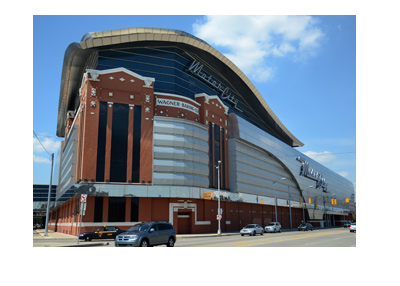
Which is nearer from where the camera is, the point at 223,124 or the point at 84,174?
the point at 84,174

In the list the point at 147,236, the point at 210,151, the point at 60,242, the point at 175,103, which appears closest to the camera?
the point at 147,236

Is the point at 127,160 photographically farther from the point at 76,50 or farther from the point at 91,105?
the point at 76,50

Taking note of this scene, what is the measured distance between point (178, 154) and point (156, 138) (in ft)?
12.8

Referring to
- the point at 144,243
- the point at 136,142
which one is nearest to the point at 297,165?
the point at 136,142

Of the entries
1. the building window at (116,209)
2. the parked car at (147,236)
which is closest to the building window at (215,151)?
the building window at (116,209)

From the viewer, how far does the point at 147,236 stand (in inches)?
904

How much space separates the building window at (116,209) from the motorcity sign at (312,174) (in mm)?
63360

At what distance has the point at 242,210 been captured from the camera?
216 ft

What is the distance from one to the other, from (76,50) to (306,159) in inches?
2961

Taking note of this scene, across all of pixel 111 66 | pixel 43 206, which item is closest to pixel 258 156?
pixel 111 66

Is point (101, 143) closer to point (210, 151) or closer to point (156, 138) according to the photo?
point (156, 138)

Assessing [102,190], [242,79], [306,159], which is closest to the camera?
[102,190]

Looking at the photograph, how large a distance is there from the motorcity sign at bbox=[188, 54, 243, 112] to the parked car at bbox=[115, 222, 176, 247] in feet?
136

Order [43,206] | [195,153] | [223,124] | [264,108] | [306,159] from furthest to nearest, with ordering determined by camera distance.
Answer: [306,159] → [43,206] → [264,108] → [223,124] → [195,153]
